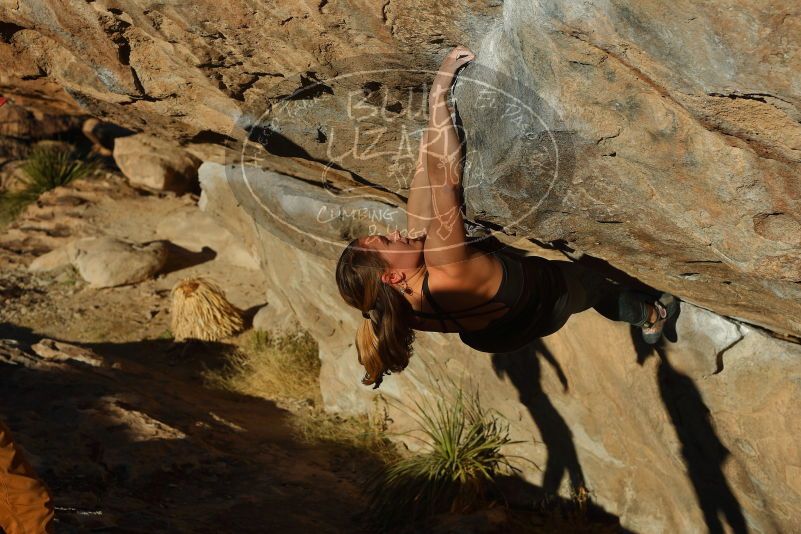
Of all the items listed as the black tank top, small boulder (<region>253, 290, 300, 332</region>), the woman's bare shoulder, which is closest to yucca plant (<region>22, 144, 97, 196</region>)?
small boulder (<region>253, 290, 300, 332</region>)

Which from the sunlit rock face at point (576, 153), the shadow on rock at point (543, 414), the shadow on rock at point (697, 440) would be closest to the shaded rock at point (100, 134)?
the sunlit rock face at point (576, 153)

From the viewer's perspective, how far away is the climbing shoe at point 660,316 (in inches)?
145

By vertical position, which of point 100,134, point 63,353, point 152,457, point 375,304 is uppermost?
point 100,134

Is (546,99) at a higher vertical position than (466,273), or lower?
higher

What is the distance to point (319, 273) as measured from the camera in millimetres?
6188

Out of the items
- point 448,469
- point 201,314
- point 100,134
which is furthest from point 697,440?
point 100,134

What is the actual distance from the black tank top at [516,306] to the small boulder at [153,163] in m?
7.26

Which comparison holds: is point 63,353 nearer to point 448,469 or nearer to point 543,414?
point 448,469

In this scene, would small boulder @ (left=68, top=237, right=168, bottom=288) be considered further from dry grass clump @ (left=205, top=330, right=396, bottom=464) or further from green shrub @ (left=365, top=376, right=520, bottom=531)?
green shrub @ (left=365, top=376, right=520, bottom=531)

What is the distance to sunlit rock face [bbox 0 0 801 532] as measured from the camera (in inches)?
89.9

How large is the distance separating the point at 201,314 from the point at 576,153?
19.8 ft

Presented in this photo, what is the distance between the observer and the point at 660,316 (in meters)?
3.75

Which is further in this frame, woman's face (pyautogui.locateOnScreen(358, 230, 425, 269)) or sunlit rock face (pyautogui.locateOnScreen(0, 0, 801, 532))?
woman's face (pyautogui.locateOnScreen(358, 230, 425, 269))

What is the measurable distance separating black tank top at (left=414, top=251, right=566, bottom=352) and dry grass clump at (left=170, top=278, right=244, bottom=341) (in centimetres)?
503
